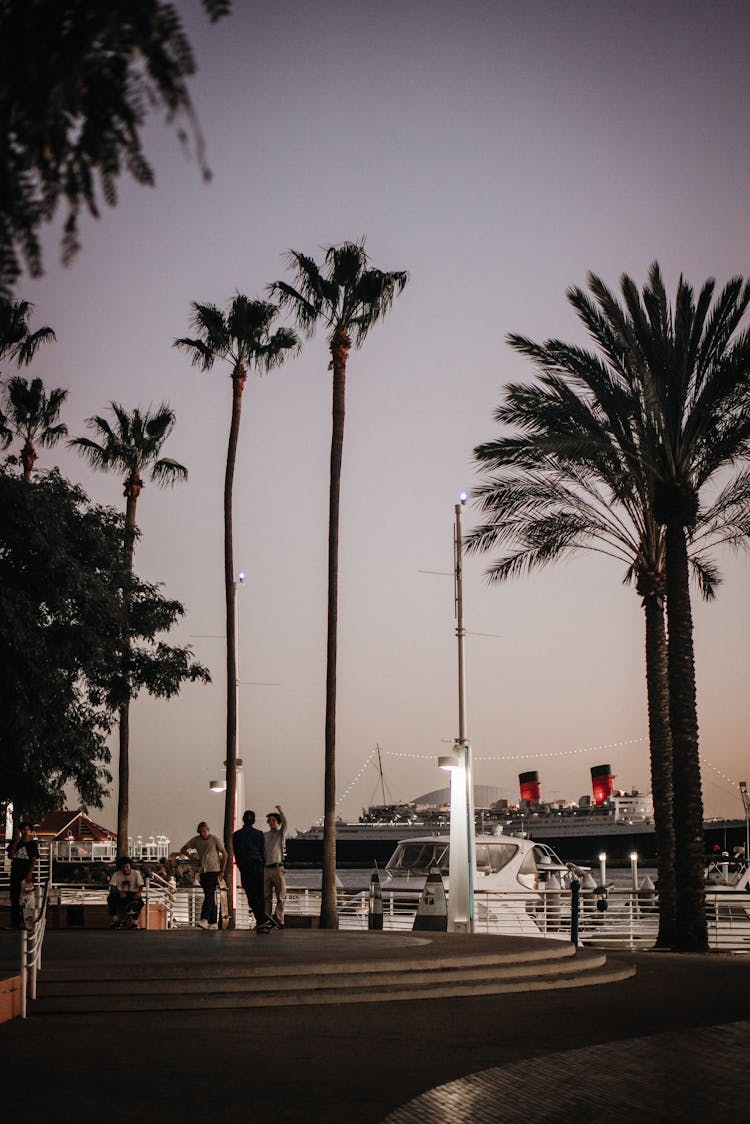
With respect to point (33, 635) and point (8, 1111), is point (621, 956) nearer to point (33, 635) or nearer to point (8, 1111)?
point (33, 635)

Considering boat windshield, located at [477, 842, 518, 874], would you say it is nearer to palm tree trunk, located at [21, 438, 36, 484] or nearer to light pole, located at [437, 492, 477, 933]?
light pole, located at [437, 492, 477, 933]

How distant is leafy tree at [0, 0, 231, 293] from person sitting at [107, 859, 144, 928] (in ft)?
69.7

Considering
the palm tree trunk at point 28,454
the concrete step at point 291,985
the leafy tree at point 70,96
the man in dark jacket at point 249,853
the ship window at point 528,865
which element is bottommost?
the concrete step at point 291,985

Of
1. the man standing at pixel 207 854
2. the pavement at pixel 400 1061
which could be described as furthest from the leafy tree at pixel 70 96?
the man standing at pixel 207 854

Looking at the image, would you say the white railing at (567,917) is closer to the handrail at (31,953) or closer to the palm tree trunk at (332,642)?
the palm tree trunk at (332,642)

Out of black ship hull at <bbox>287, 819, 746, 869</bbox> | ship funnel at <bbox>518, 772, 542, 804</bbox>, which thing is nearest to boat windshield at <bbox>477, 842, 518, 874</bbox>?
ship funnel at <bbox>518, 772, 542, 804</bbox>

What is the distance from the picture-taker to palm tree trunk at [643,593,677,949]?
25922mm

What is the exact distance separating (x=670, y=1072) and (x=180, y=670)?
2427cm

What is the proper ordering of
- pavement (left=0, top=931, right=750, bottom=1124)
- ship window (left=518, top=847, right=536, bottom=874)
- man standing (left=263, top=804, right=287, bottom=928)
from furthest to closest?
1. ship window (left=518, top=847, right=536, bottom=874)
2. man standing (left=263, top=804, right=287, bottom=928)
3. pavement (left=0, top=931, right=750, bottom=1124)

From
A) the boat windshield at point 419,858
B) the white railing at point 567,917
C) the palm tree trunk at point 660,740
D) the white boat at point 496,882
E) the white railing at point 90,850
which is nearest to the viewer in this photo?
the white railing at point 567,917

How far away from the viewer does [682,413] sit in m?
23.8

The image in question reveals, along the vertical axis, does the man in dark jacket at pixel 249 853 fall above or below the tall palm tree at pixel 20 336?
below

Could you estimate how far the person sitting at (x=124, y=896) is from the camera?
24.0 m

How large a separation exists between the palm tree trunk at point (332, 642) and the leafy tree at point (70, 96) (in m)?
26.3
